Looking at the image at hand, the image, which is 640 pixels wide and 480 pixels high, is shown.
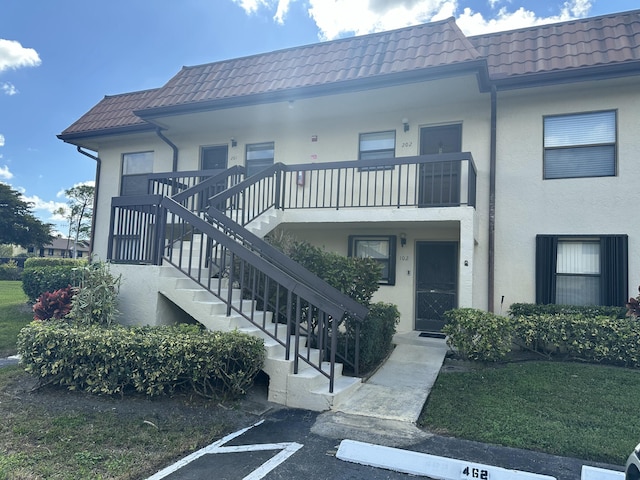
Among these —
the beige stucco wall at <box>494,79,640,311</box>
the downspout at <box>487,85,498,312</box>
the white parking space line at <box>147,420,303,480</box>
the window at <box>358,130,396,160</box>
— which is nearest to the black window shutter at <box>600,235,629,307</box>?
the beige stucco wall at <box>494,79,640,311</box>

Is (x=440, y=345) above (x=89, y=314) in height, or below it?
below

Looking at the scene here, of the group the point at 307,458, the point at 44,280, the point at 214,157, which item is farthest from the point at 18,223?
the point at 307,458

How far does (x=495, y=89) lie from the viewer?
8.14m

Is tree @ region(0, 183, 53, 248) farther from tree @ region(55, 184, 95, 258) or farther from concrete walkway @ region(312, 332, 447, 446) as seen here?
concrete walkway @ region(312, 332, 447, 446)

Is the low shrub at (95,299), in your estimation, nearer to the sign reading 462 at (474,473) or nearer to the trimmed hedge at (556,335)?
the sign reading 462 at (474,473)

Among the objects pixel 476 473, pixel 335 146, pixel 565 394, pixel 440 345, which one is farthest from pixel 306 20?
pixel 476 473

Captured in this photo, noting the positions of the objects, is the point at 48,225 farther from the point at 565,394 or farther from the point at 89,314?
the point at 565,394

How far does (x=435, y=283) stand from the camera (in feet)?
30.2

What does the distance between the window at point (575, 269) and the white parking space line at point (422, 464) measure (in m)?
5.37

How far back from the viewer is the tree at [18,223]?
34188 millimetres

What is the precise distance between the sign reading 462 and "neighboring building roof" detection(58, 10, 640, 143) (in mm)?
6496

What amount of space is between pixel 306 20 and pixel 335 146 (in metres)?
4.28

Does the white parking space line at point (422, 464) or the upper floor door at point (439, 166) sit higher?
the upper floor door at point (439, 166)

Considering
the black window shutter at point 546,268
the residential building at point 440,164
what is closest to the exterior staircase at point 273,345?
the residential building at point 440,164
